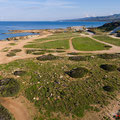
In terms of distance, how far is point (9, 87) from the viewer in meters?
18.4

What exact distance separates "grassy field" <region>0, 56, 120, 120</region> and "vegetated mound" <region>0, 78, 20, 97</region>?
826 mm

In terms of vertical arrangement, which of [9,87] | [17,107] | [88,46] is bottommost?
[88,46]

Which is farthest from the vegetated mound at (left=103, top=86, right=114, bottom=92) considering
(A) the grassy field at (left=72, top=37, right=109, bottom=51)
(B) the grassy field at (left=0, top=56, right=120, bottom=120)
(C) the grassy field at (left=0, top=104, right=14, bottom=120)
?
(A) the grassy field at (left=72, top=37, right=109, bottom=51)

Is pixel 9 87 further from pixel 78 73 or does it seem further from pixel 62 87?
pixel 78 73

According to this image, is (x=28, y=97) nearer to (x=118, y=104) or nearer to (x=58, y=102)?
(x=58, y=102)

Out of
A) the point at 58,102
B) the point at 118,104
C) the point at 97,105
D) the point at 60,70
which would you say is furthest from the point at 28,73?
the point at 118,104

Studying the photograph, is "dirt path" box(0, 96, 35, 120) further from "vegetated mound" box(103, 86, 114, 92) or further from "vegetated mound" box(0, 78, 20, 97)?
"vegetated mound" box(103, 86, 114, 92)

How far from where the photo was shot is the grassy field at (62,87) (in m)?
14.3

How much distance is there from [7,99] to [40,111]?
5.26m

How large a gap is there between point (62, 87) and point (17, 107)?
22.1 ft

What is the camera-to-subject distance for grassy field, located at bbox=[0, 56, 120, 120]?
14328mm

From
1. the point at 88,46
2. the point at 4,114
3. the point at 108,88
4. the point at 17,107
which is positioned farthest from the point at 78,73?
the point at 88,46

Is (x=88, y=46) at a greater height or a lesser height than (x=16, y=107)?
lesser

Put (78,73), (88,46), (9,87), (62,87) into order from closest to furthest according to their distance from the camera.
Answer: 1. (9,87)
2. (62,87)
3. (78,73)
4. (88,46)
